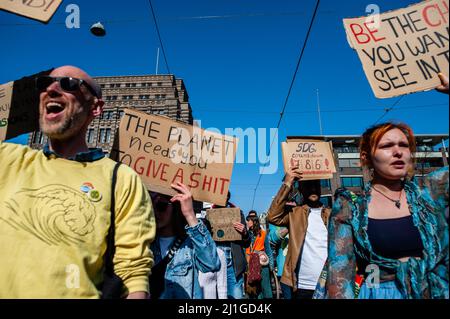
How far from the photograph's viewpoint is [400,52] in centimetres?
189

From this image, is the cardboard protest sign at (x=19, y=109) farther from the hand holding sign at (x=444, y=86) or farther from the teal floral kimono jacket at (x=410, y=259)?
the hand holding sign at (x=444, y=86)

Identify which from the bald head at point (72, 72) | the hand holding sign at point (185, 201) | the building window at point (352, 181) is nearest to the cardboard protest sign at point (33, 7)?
the bald head at point (72, 72)

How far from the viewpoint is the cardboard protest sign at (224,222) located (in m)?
3.38

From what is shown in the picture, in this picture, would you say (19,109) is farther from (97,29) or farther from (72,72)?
(97,29)

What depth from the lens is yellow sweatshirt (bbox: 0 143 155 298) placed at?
3.55 feet

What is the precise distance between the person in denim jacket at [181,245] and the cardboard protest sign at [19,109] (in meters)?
1.22

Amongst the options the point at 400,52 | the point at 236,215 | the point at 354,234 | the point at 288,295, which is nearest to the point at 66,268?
the point at 354,234

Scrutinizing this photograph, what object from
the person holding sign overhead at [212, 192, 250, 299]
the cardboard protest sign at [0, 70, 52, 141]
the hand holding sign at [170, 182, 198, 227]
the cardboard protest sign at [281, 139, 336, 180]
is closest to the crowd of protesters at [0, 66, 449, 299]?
the hand holding sign at [170, 182, 198, 227]

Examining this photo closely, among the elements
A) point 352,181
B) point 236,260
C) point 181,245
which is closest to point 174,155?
point 181,245

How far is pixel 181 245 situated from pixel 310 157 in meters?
2.11

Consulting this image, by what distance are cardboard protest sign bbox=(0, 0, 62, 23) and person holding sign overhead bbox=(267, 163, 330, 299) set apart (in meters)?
2.57

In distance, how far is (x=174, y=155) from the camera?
8.46 feet
